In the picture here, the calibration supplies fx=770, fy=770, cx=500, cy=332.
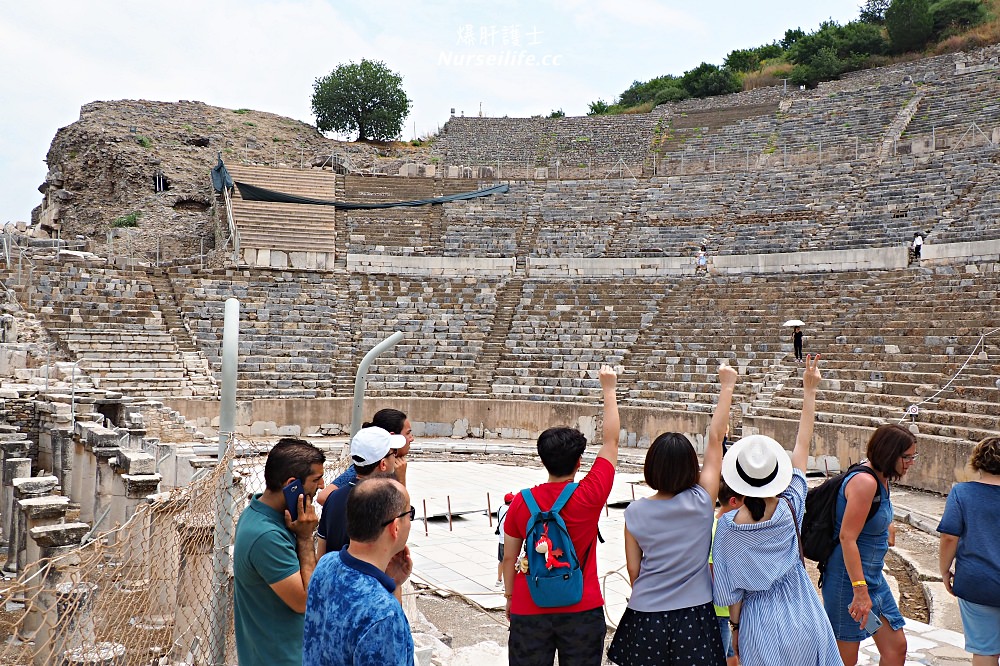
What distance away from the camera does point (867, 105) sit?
30.7 metres

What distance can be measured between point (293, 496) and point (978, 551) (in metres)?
3.31

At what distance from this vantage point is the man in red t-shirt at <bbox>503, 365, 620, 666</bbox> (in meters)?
3.21

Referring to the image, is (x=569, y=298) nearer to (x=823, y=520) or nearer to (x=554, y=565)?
(x=823, y=520)

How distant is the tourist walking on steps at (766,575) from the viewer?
305cm

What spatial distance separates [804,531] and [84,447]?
8.26 m

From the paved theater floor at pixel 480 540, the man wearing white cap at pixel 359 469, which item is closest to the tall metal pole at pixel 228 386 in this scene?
the man wearing white cap at pixel 359 469

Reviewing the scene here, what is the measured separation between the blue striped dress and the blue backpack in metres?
0.60

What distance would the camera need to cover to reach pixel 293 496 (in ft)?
10.1

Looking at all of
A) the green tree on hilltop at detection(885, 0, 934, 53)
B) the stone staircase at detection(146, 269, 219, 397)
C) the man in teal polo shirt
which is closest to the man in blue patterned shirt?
the man in teal polo shirt

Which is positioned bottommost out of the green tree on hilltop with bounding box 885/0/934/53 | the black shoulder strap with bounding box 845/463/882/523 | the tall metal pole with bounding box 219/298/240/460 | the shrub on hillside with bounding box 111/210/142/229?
the black shoulder strap with bounding box 845/463/882/523

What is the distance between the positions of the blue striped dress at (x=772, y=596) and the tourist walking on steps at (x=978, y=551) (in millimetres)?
1235

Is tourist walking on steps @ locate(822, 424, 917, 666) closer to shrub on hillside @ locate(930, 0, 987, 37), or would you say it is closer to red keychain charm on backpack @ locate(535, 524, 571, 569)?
red keychain charm on backpack @ locate(535, 524, 571, 569)

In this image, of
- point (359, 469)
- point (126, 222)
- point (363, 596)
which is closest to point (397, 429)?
point (359, 469)

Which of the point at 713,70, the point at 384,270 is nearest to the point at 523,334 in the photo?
the point at 384,270
